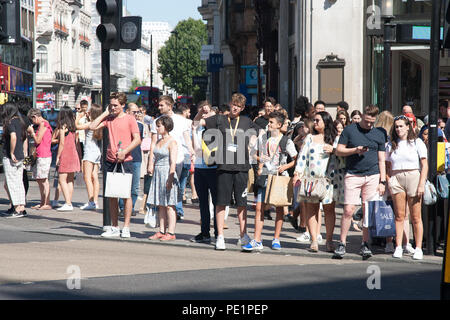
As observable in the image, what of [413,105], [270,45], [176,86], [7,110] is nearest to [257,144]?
[7,110]

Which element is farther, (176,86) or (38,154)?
(176,86)

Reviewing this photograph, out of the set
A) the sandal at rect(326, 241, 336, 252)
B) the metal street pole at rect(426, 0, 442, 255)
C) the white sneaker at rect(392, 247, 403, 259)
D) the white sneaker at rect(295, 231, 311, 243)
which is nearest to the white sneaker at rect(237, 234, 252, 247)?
the sandal at rect(326, 241, 336, 252)

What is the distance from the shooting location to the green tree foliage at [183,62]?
5207 inches

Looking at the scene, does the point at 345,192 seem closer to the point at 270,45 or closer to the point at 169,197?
the point at 169,197

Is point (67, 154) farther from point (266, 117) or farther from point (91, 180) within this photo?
Result: point (266, 117)

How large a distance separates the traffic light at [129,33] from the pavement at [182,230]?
2.63 metres

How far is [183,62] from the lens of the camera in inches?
5271

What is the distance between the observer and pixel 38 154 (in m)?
16.0

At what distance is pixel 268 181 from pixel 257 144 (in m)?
0.65

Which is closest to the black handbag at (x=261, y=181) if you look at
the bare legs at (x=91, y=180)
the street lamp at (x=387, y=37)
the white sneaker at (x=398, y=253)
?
the white sneaker at (x=398, y=253)

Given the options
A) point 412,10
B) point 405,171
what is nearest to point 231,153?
point 405,171

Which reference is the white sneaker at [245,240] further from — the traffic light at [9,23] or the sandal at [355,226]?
the traffic light at [9,23]

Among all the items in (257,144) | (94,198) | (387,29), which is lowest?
(94,198)
